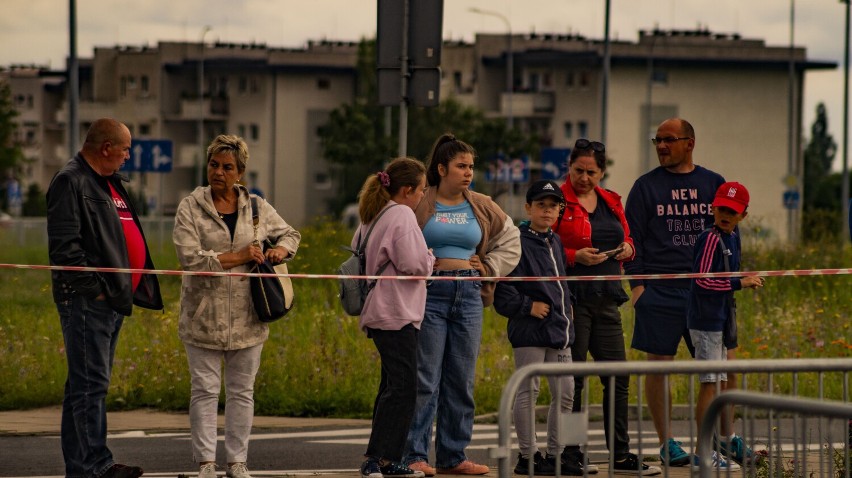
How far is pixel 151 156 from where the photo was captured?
99.2ft

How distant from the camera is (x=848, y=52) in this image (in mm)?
47688

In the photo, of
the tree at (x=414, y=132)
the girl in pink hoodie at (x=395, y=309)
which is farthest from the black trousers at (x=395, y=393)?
the tree at (x=414, y=132)

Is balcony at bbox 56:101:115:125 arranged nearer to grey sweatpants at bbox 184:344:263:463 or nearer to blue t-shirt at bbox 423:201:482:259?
blue t-shirt at bbox 423:201:482:259

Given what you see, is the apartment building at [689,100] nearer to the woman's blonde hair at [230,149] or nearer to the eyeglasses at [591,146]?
the eyeglasses at [591,146]

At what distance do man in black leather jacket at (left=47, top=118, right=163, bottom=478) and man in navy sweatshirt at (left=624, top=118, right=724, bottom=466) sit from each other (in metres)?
2.99

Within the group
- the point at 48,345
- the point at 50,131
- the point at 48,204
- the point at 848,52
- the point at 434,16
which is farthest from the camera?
the point at 50,131

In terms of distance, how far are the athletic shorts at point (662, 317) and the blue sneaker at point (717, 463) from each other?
2.45 metres

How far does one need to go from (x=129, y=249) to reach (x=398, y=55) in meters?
2.69

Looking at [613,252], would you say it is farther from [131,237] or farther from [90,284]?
[90,284]

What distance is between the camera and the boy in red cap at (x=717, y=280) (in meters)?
8.95

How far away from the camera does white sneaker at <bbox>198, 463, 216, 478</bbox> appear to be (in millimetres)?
8203

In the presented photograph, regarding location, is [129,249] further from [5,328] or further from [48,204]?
[5,328]

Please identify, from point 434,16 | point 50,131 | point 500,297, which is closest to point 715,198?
point 500,297

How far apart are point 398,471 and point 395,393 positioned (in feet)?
1.44
